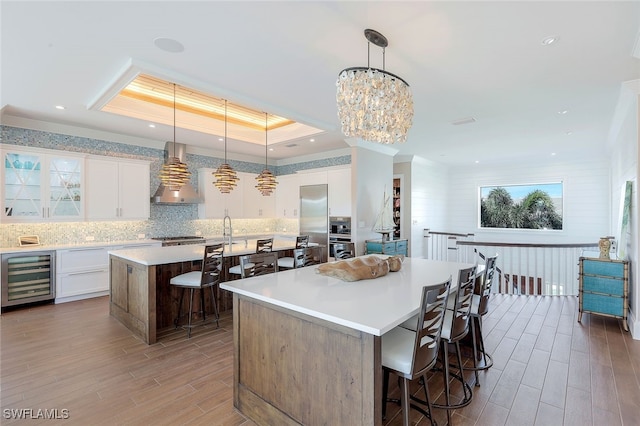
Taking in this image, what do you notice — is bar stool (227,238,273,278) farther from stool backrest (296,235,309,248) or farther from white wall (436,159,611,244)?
white wall (436,159,611,244)

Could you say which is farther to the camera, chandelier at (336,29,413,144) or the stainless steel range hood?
the stainless steel range hood

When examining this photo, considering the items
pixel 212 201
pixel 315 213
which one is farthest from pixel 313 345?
pixel 212 201

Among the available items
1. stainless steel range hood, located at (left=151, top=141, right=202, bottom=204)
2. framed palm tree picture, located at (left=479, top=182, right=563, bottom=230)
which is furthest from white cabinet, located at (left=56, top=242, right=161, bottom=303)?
framed palm tree picture, located at (left=479, top=182, right=563, bottom=230)

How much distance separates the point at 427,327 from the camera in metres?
1.66

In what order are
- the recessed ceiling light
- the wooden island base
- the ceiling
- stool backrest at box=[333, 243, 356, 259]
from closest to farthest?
the wooden island base
the ceiling
the recessed ceiling light
stool backrest at box=[333, 243, 356, 259]

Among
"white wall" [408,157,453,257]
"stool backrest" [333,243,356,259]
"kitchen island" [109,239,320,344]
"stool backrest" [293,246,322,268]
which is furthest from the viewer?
"white wall" [408,157,453,257]

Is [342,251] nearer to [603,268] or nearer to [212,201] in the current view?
[603,268]

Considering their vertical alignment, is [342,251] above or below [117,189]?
below

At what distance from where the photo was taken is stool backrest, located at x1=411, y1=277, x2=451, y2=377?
1.61 meters

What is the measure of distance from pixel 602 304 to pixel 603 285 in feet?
0.79

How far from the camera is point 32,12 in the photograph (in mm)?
2244

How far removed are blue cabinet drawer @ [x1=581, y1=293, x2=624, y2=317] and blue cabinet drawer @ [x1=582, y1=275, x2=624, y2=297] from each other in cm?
7

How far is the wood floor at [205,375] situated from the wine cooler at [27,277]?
1.42ft

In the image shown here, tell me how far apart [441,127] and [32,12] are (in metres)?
5.01
